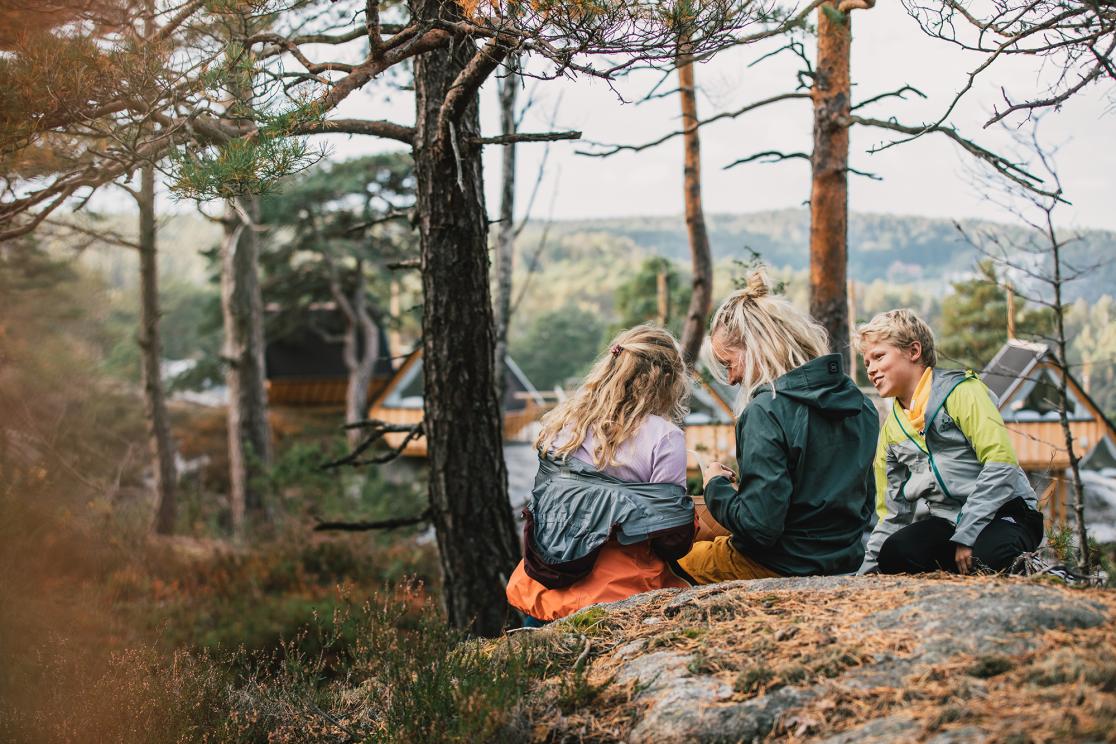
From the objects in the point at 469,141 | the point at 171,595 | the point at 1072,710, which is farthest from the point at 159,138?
the point at 171,595

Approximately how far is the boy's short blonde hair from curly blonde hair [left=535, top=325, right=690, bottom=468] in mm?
874

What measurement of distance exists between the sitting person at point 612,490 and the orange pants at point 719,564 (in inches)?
5.2

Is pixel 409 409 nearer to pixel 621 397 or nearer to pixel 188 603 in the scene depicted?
pixel 188 603

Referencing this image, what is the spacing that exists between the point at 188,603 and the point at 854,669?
8.10 meters

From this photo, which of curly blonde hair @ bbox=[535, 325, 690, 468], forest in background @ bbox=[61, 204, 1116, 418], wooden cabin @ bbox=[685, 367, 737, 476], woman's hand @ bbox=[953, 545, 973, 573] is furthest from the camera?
wooden cabin @ bbox=[685, 367, 737, 476]

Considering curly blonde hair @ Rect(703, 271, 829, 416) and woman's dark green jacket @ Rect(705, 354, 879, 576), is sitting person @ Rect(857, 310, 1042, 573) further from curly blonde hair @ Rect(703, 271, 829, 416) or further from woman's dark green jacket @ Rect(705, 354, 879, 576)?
curly blonde hair @ Rect(703, 271, 829, 416)

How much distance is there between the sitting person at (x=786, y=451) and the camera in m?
A: 3.29

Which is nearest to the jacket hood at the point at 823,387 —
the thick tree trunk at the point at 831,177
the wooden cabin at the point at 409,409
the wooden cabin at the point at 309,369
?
the thick tree trunk at the point at 831,177

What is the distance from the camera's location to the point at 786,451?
330 cm

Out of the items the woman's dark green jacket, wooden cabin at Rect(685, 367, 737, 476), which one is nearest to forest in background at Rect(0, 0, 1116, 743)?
the woman's dark green jacket

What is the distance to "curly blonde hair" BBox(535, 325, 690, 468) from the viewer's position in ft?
11.4

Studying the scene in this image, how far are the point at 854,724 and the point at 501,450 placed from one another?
3.31 m

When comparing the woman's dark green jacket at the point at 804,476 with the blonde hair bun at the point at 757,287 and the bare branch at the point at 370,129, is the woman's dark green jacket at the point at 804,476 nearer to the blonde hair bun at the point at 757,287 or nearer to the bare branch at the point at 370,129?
the blonde hair bun at the point at 757,287

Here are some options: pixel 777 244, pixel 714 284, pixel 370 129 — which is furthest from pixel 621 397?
pixel 777 244
